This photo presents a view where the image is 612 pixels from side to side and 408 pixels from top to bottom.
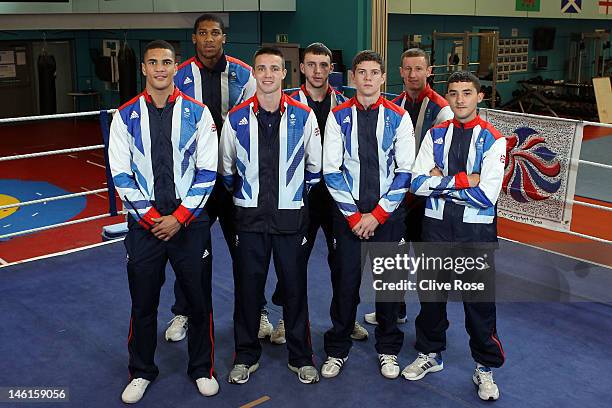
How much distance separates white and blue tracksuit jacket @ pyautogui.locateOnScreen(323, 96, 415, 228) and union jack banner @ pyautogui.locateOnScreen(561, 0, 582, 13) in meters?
11.4

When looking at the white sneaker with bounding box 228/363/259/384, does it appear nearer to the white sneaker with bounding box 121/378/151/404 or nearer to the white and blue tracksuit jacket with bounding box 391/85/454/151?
the white sneaker with bounding box 121/378/151/404

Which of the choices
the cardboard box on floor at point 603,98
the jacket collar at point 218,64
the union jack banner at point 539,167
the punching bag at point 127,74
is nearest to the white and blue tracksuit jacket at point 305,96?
the jacket collar at point 218,64

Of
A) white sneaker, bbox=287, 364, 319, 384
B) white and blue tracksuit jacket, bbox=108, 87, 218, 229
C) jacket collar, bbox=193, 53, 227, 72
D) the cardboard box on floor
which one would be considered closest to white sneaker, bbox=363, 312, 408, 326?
white sneaker, bbox=287, 364, 319, 384

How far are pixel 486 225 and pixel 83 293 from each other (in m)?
2.73

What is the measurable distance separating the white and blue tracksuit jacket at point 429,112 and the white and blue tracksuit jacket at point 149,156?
117cm

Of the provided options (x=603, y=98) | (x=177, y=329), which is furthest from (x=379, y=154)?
(x=603, y=98)

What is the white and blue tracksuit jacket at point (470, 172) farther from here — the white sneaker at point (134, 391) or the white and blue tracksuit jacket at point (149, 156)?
the white sneaker at point (134, 391)

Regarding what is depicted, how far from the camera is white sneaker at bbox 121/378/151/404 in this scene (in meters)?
3.19

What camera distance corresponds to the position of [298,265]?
10.9ft

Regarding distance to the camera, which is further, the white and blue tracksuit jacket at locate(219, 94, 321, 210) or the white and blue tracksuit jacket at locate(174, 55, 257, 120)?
the white and blue tracksuit jacket at locate(174, 55, 257, 120)

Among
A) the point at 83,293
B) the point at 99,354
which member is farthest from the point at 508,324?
the point at 83,293

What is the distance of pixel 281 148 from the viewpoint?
321cm

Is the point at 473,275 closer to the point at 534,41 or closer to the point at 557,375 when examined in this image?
the point at 557,375

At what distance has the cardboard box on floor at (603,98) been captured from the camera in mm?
12195
